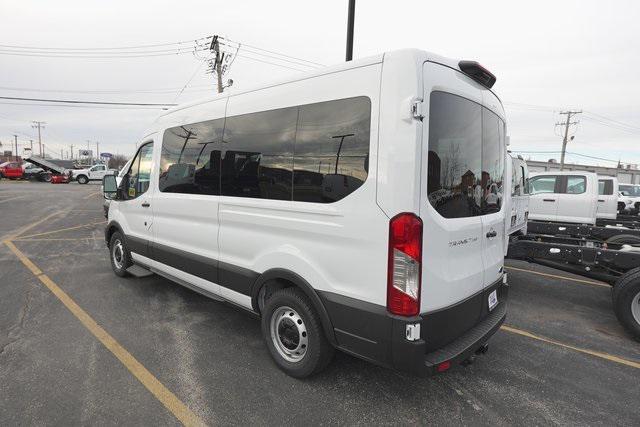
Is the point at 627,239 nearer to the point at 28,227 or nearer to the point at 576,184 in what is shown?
the point at 576,184

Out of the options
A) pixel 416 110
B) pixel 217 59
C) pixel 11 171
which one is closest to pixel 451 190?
pixel 416 110

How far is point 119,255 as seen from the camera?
6.19 metres

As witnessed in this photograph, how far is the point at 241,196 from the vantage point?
353 cm

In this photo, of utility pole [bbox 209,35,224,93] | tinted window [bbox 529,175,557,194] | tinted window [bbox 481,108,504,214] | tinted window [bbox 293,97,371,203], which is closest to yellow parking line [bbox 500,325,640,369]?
tinted window [bbox 481,108,504,214]

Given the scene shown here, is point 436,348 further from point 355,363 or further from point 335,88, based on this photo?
point 335,88

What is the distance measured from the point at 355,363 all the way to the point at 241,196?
1879 millimetres

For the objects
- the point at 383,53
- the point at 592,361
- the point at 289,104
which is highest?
the point at 383,53

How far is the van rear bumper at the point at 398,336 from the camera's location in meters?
2.45

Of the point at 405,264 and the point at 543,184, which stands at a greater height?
the point at 543,184

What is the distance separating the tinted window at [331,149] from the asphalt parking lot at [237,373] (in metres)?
1.60

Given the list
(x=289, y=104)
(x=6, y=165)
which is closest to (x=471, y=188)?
(x=289, y=104)

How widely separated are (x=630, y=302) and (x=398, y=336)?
3558mm

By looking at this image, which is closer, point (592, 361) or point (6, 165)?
point (592, 361)

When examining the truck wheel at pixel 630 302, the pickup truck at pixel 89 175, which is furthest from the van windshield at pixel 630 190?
the pickup truck at pixel 89 175
